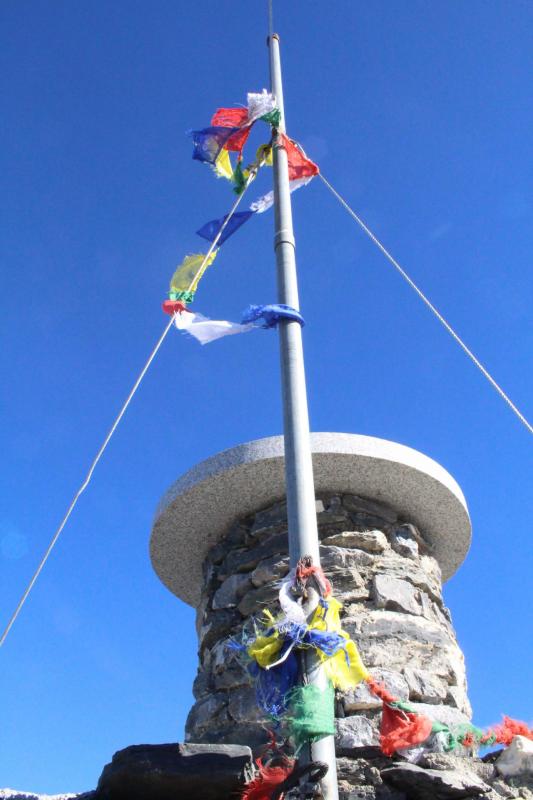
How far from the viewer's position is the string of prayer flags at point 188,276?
5.58 m

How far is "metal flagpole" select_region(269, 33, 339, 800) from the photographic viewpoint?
297 centimetres

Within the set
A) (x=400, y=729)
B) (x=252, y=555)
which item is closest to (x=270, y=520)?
(x=252, y=555)

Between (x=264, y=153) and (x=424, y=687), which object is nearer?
(x=424, y=687)

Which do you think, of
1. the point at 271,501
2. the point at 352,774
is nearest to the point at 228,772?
the point at 352,774

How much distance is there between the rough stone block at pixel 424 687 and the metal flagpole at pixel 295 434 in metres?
1.44

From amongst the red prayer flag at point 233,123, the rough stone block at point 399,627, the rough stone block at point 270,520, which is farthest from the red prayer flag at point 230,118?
the rough stone block at point 399,627

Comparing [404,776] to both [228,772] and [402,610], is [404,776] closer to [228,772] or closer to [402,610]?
[228,772]

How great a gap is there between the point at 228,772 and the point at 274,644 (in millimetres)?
735

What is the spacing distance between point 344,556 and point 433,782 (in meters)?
1.56

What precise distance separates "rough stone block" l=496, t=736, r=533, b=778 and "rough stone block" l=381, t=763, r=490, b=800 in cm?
24

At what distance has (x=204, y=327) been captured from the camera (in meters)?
5.20

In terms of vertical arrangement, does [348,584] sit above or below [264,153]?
below

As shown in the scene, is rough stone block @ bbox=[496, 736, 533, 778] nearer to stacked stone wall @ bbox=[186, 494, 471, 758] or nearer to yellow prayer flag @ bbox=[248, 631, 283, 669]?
stacked stone wall @ bbox=[186, 494, 471, 758]

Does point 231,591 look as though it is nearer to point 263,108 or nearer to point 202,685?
point 202,685
